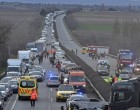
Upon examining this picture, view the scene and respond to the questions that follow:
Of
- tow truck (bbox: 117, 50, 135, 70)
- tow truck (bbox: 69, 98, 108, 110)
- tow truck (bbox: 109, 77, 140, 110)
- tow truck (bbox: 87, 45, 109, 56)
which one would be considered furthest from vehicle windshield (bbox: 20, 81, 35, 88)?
tow truck (bbox: 87, 45, 109, 56)

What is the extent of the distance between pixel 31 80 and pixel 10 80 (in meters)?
5.95

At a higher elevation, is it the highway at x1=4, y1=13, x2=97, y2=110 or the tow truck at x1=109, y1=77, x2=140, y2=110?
the tow truck at x1=109, y1=77, x2=140, y2=110

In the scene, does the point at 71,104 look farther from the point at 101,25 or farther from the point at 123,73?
the point at 101,25

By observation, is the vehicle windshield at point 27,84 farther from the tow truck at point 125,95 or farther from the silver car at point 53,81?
the tow truck at point 125,95

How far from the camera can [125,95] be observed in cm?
2462

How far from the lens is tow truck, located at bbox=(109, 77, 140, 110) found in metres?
24.3

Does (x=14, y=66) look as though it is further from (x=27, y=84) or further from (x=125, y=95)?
(x=125, y=95)

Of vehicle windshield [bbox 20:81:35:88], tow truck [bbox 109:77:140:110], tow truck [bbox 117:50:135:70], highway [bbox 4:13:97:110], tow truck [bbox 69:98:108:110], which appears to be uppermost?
tow truck [bbox 109:77:140:110]

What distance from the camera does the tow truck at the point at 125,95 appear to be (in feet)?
79.9

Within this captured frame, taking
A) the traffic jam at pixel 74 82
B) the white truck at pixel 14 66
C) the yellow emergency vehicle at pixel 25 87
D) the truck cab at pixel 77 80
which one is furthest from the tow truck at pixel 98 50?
the yellow emergency vehicle at pixel 25 87

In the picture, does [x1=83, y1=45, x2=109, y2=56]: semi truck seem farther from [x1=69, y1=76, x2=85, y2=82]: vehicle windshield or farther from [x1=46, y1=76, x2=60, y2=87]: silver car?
[x1=69, y1=76, x2=85, y2=82]: vehicle windshield

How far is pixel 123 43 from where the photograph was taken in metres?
117

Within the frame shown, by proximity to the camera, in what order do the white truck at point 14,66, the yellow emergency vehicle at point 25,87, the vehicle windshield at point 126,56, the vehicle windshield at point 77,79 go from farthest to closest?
1. the vehicle windshield at point 126,56
2. the white truck at point 14,66
3. the vehicle windshield at point 77,79
4. the yellow emergency vehicle at point 25,87

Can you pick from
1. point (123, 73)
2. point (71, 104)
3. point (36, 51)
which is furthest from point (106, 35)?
point (71, 104)
